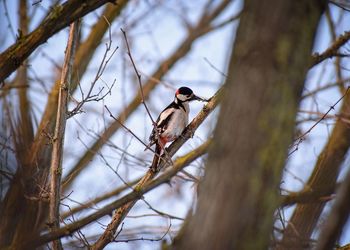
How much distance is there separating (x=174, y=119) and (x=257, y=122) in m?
3.65

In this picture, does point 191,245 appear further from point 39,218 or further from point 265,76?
point 39,218

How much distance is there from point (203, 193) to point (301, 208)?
10.3 ft

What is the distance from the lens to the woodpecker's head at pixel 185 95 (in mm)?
6082

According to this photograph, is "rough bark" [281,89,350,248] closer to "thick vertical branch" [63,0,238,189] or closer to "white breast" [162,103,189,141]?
"white breast" [162,103,189,141]

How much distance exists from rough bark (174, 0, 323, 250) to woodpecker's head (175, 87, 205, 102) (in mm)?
3825

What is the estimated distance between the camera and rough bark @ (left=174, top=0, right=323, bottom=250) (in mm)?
2061

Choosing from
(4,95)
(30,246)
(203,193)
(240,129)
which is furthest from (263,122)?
(4,95)

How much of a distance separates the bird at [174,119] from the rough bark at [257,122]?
3158 millimetres

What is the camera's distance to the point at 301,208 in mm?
5059

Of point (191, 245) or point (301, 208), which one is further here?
point (301, 208)

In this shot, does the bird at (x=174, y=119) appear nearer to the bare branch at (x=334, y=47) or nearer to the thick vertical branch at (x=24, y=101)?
the bare branch at (x=334, y=47)

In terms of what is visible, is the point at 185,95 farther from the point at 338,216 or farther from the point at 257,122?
the point at 338,216

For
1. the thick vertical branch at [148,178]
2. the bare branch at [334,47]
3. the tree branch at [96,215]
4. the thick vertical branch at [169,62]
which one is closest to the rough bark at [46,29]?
the thick vertical branch at [148,178]

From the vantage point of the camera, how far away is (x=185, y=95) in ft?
20.1
